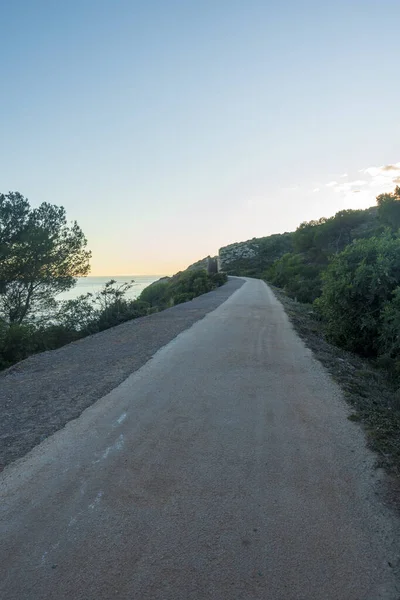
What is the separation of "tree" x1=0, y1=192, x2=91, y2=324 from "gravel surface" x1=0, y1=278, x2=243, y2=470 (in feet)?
33.3

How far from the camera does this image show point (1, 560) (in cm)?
324

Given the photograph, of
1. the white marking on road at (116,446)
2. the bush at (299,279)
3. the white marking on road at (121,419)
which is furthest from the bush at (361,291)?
the bush at (299,279)

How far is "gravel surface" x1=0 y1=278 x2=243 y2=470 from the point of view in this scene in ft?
19.1

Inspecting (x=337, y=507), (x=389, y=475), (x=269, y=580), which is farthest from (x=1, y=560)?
(x=389, y=475)

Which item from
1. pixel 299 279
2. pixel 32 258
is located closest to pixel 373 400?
pixel 32 258

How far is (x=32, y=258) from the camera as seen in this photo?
75.0 ft

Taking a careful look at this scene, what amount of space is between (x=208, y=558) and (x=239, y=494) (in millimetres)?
915

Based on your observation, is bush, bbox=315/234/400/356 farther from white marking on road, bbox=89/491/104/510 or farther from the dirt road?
white marking on road, bbox=89/491/104/510

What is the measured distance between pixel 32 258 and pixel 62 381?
53.6 feet

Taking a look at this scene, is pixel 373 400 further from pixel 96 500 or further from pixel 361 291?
pixel 361 291

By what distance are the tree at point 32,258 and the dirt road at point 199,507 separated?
697 inches

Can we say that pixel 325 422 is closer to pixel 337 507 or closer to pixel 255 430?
pixel 255 430

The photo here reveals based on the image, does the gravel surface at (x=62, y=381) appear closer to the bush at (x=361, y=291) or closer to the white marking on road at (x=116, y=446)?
the white marking on road at (x=116, y=446)

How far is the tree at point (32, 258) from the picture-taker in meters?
21.8
